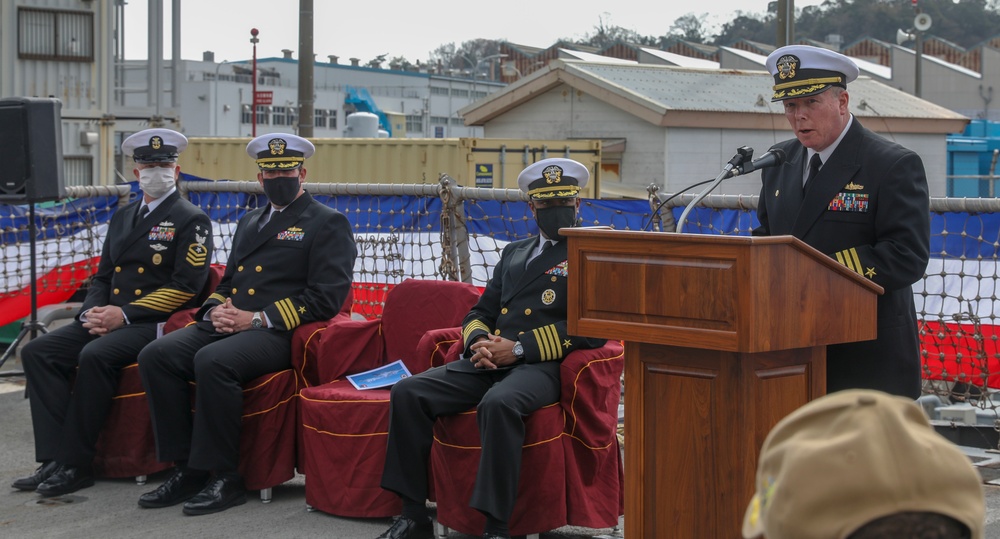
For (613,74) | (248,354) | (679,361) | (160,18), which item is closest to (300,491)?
(248,354)

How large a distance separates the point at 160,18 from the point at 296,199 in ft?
43.7

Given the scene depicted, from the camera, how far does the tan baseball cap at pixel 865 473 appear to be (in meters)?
1.28

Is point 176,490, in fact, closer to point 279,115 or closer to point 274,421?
point 274,421

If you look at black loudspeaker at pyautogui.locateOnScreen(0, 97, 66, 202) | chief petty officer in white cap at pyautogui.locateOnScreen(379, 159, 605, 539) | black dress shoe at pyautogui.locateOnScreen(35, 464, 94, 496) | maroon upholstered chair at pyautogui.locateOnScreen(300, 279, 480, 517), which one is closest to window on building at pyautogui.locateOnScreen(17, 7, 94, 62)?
black loudspeaker at pyautogui.locateOnScreen(0, 97, 66, 202)

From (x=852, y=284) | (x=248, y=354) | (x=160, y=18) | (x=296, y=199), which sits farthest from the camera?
(x=160, y=18)

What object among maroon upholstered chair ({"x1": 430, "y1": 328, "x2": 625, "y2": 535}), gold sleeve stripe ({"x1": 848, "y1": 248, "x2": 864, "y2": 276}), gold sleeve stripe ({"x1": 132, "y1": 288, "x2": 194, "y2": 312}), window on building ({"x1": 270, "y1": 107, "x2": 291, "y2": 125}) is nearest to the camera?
gold sleeve stripe ({"x1": 848, "y1": 248, "x2": 864, "y2": 276})

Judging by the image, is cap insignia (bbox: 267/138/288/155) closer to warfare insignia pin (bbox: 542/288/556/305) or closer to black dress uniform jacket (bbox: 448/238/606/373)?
black dress uniform jacket (bbox: 448/238/606/373)

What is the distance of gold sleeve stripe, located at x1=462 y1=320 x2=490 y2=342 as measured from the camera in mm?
4992

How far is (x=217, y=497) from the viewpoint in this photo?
5375mm

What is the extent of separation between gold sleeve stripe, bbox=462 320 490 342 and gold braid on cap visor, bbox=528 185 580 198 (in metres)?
0.55

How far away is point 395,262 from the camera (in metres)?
7.84

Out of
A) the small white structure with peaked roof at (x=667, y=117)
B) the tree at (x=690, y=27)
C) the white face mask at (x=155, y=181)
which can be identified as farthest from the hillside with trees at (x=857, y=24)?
the white face mask at (x=155, y=181)

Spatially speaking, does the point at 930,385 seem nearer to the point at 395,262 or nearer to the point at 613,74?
the point at 395,262

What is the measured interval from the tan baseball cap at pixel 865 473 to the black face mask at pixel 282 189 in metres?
4.75
